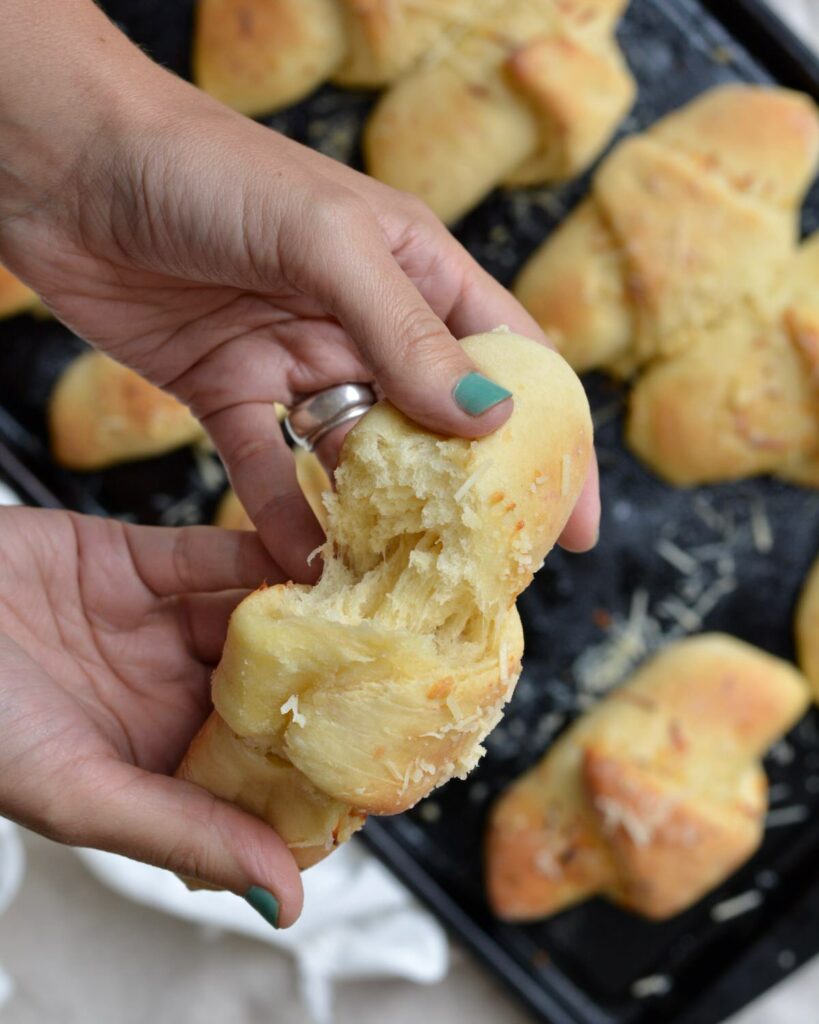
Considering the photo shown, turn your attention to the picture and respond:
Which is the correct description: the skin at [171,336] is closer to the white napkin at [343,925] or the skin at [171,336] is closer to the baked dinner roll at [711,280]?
the baked dinner roll at [711,280]

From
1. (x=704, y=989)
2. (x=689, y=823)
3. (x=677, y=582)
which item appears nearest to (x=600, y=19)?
(x=677, y=582)

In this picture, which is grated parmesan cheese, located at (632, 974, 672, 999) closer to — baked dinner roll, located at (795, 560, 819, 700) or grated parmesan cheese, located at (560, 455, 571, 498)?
baked dinner roll, located at (795, 560, 819, 700)

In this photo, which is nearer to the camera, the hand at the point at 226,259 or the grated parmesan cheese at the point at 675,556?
the hand at the point at 226,259

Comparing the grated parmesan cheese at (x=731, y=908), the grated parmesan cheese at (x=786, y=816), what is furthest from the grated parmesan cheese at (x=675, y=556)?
the grated parmesan cheese at (x=731, y=908)

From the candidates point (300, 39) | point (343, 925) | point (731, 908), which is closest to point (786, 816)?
point (731, 908)

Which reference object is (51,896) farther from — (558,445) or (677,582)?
(558,445)

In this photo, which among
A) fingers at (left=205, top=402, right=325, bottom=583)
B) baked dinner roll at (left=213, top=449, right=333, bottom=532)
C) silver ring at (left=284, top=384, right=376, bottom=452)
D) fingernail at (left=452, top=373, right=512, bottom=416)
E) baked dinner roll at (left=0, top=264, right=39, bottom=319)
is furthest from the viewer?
baked dinner roll at (left=0, top=264, right=39, bottom=319)

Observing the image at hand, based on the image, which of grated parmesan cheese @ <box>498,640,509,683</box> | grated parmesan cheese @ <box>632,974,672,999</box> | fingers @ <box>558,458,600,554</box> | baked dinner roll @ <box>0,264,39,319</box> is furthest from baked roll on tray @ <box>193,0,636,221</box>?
grated parmesan cheese @ <box>632,974,672,999</box>
